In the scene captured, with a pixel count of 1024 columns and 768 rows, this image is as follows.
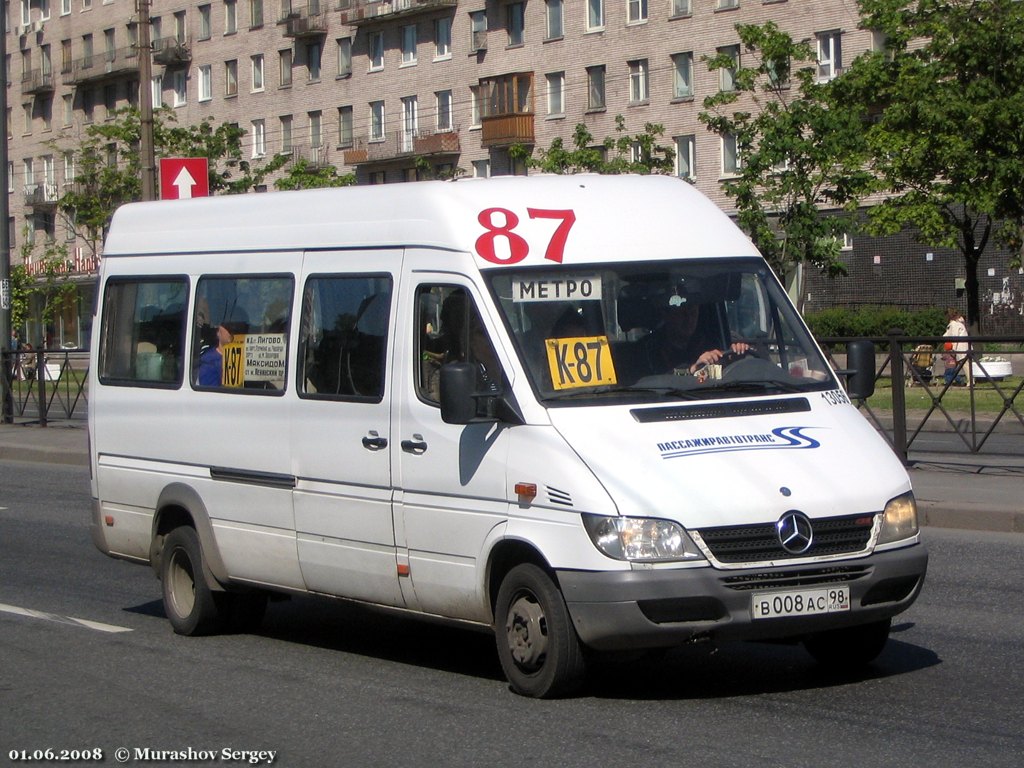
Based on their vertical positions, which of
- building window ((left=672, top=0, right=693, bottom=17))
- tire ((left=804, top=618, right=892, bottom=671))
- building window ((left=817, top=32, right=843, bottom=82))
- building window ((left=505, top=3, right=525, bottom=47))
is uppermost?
building window ((left=505, top=3, right=525, bottom=47))

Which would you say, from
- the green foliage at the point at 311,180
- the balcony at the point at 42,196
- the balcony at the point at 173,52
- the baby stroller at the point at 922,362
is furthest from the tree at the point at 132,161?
the baby stroller at the point at 922,362

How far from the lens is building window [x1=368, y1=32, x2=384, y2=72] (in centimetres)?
7075

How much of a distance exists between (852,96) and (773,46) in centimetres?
246

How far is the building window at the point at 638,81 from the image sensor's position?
197ft

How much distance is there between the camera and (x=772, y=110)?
39062mm

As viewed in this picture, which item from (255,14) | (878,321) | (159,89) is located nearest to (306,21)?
(255,14)

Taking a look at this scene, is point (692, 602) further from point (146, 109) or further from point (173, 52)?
point (173, 52)

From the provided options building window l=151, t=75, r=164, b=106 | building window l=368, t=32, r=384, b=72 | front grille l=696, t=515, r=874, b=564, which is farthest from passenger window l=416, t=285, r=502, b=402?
building window l=151, t=75, r=164, b=106

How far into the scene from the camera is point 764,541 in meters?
6.63

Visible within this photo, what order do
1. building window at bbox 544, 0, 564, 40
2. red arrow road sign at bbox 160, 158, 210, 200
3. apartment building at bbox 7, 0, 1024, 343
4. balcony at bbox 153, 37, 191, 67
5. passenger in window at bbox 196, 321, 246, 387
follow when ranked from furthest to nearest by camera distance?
balcony at bbox 153, 37, 191, 67 < building window at bbox 544, 0, 564, 40 < apartment building at bbox 7, 0, 1024, 343 < red arrow road sign at bbox 160, 158, 210, 200 < passenger in window at bbox 196, 321, 246, 387

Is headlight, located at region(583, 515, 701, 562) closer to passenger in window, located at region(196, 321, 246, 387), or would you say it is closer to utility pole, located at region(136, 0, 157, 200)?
passenger in window, located at region(196, 321, 246, 387)

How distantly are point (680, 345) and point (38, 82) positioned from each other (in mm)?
87059

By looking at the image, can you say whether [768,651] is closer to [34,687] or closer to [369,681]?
[369,681]

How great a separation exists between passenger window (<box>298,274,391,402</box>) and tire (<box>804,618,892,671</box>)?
2.28 metres
